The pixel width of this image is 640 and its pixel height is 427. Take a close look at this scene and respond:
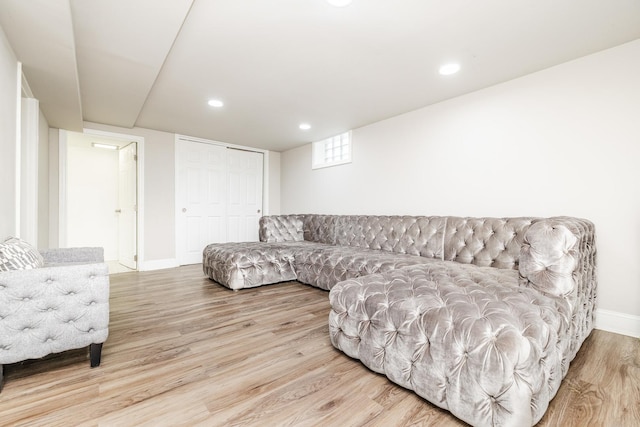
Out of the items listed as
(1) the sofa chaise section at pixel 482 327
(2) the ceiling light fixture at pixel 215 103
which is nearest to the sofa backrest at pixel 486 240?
(1) the sofa chaise section at pixel 482 327

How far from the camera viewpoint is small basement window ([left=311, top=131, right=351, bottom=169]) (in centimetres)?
477

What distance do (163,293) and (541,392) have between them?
349 cm

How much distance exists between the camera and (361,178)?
4391mm

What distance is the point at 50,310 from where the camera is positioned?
1.53 metres

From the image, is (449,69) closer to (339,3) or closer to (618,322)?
(339,3)

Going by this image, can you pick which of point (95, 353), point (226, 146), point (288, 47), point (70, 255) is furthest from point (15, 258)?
point (226, 146)

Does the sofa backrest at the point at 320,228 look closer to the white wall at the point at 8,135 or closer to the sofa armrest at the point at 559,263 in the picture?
the sofa armrest at the point at 559,263

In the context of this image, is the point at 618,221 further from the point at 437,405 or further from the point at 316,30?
the point at 316,30

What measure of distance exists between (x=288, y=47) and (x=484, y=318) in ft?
7.67

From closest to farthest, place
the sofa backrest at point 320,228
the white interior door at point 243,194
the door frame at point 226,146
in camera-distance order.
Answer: the sofa backrest at point 320,228
the door frame at point 226,146
the white interior door at point 243,194

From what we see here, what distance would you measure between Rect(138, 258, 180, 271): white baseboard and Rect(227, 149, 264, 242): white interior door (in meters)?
1.08

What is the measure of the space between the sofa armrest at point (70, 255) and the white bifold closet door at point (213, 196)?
2374 mm

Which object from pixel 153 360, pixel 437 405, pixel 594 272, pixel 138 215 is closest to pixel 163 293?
pixel 153 360

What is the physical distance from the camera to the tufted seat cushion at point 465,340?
1.14 metres
